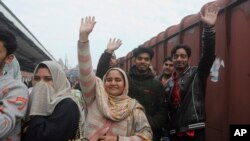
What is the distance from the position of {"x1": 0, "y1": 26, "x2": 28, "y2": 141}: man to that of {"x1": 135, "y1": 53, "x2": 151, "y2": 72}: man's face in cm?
184

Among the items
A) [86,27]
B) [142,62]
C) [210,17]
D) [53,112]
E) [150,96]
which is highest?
[210,17]

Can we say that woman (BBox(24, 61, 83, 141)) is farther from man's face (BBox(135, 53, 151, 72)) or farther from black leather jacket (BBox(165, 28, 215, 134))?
man's face (BBox(135, 53, 151, 72))

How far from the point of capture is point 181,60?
351cm

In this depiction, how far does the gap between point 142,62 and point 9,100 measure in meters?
2.02

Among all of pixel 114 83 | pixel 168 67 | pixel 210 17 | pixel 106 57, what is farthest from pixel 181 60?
pixel 168 67

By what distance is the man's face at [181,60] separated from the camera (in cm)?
350

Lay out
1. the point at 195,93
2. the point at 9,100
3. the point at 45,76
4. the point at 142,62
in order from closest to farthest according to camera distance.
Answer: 1. the point at 9,100
2. the point at 45,76
3. the point at 195,93
4. the point at 142,62

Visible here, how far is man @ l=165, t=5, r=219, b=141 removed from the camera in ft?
10.6

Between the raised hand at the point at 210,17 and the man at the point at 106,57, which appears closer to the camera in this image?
the raised hand at the point at 210,17

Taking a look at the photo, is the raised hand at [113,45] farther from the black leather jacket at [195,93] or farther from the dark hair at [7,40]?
the dark hair at [7,40]

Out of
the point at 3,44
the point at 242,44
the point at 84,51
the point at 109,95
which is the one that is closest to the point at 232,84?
the point at 242,44

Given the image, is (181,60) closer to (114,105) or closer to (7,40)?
(114,105)

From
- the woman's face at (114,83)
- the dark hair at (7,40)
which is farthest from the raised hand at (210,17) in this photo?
the dark hair at (7,40)

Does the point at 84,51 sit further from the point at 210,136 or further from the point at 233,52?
the point at 210,136
